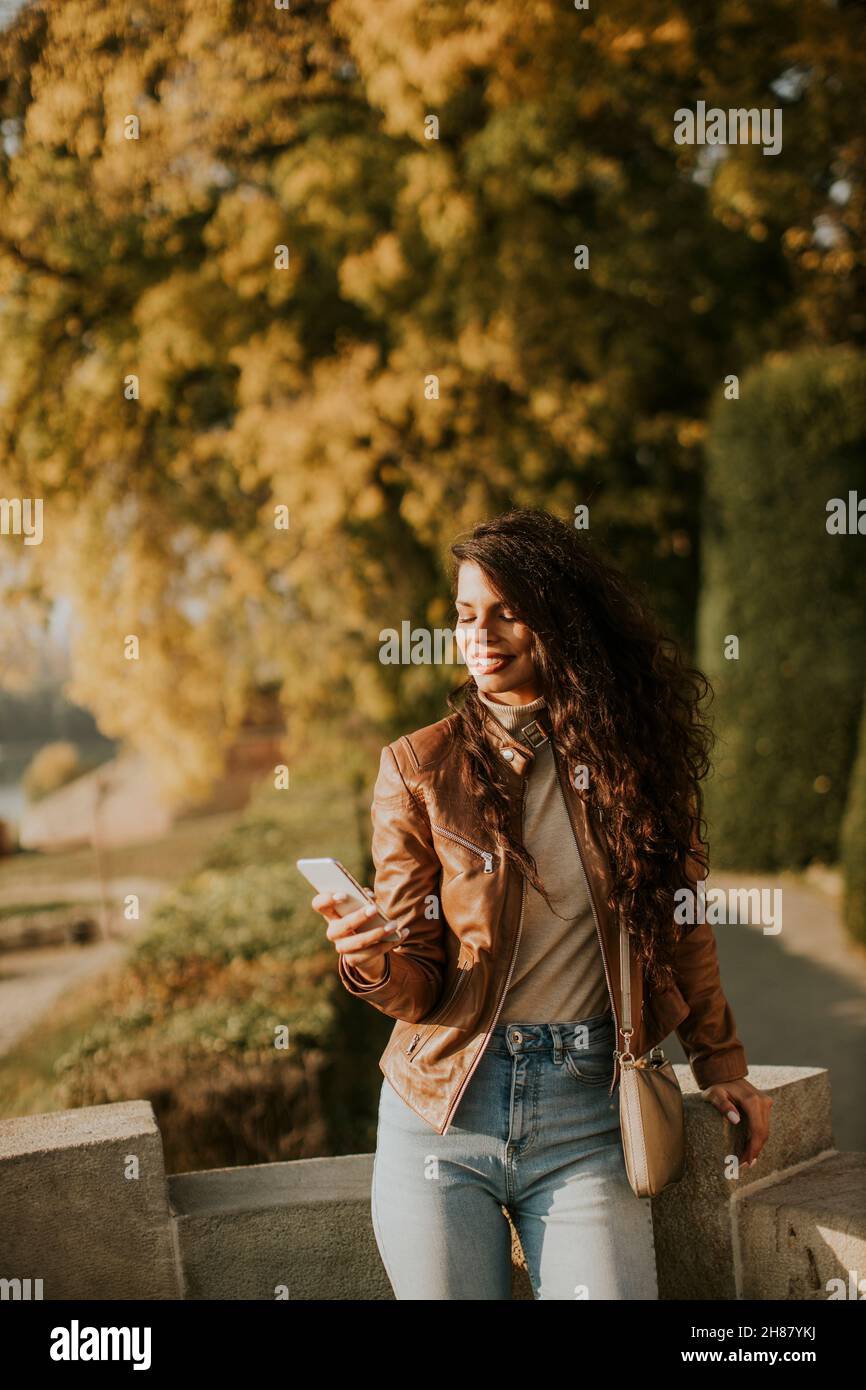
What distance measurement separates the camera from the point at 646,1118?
206 cm

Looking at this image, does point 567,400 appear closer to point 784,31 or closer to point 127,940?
point 784,31

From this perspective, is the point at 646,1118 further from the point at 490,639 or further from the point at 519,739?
the point at 490,639

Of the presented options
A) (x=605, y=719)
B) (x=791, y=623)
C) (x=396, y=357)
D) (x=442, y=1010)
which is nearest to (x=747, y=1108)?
(x=442, y=1010)

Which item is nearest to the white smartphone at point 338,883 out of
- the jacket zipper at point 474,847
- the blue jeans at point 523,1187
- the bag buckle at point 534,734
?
the jacket zipper at point 474,847

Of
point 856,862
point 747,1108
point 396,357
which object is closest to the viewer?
point 747,1108

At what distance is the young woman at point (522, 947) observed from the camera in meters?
2.04

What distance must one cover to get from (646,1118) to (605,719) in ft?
2.14

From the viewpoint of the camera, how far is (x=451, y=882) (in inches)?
82.4

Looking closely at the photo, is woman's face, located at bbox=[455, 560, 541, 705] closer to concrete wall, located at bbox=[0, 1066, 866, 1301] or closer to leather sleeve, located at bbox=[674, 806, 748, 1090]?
leather sleeve, located at bbox=[674, 806, 748, 1090]

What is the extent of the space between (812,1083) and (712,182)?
757 cm

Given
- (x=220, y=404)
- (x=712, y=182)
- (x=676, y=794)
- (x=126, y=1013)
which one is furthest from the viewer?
(x=220, y=404)

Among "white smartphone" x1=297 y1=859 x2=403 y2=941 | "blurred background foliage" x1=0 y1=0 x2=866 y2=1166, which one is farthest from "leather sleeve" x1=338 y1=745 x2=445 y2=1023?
"blurred background foliage" x1=0 y1=0 x2=866 y2=1166
